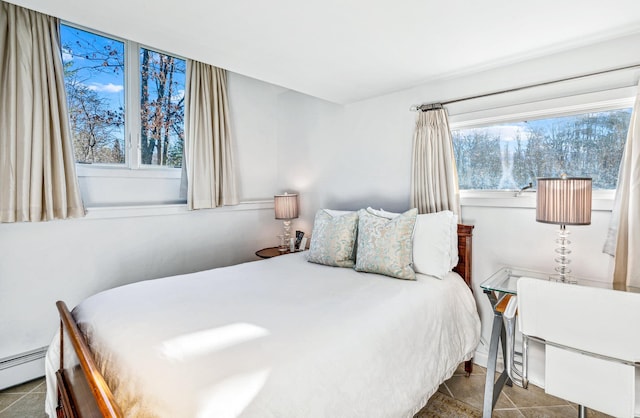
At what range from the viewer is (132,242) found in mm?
2760

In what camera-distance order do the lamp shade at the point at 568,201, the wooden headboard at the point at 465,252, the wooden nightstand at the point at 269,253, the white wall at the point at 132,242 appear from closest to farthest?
the lamp shade at the point at 568,201, the white wall at the point at 132,242, the wooden headboard at the point at 465,252, the wooden nightstand at the point at 269,253

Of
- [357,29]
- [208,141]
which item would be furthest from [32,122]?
[357,29]

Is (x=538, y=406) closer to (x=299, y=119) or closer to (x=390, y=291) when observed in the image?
(x=390, y=291)

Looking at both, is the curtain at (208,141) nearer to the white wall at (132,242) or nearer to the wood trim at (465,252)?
the white wall at (132,242)

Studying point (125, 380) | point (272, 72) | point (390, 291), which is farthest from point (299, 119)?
point (125, 380)

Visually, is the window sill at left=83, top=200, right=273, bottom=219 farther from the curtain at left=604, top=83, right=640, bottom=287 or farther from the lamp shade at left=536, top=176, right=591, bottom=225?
the curtain at left=604, top=83, right=640, bottom=287

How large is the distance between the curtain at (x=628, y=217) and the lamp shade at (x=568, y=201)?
27 cm

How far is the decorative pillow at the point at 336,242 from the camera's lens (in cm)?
245

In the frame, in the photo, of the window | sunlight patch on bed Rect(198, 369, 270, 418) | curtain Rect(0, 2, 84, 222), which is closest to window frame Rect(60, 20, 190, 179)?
the window

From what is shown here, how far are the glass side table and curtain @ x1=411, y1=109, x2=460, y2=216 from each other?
2.14 ft

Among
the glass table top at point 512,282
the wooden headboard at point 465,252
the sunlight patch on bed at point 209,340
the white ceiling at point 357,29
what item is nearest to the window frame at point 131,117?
the white ceiling at point 357,29

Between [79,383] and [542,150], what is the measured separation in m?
3.04

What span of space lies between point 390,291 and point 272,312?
73 centimetres

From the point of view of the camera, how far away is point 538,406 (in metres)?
2.00
